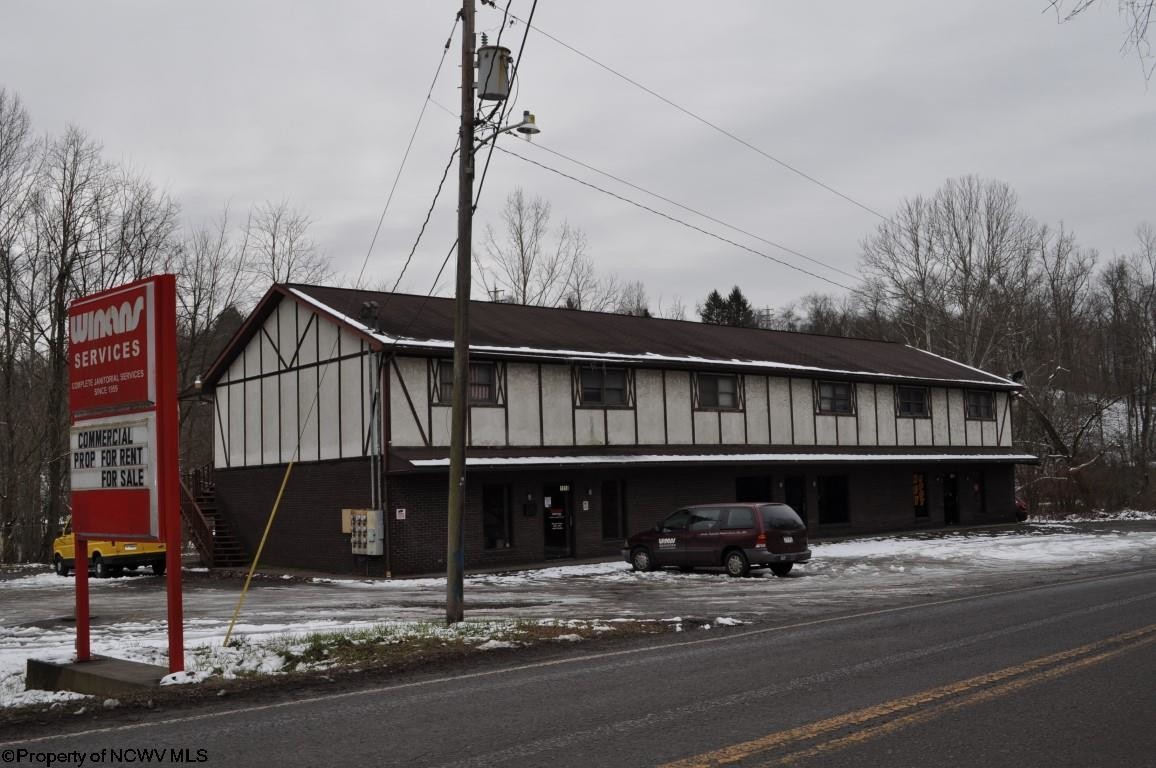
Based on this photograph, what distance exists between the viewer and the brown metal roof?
29.8m

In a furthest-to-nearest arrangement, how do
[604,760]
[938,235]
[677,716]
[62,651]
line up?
[938,235] < [62,651] < [677,716] < [604,760]

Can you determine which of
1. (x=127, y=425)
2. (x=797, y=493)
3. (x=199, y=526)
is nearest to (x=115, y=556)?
(x=199, y=526)

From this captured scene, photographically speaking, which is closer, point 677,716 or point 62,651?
point 677,716

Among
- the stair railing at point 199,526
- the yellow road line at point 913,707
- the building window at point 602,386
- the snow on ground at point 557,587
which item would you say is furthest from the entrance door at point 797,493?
the yellow road line at point 913,707

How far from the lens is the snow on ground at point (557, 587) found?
11500 mm

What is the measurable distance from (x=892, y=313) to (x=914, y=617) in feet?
171

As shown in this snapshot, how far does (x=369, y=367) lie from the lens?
90.6ft

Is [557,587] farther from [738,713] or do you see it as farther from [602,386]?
[738,713]

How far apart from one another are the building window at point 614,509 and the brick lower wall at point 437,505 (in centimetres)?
14

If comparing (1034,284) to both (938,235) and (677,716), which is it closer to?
(938,235)

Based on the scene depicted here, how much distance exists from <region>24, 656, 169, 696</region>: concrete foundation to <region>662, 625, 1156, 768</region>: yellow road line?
5.46 m

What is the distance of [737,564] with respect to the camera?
24.2 m

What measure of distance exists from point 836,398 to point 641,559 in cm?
1512

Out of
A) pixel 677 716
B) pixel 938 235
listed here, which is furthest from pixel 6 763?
pixel 938 235
